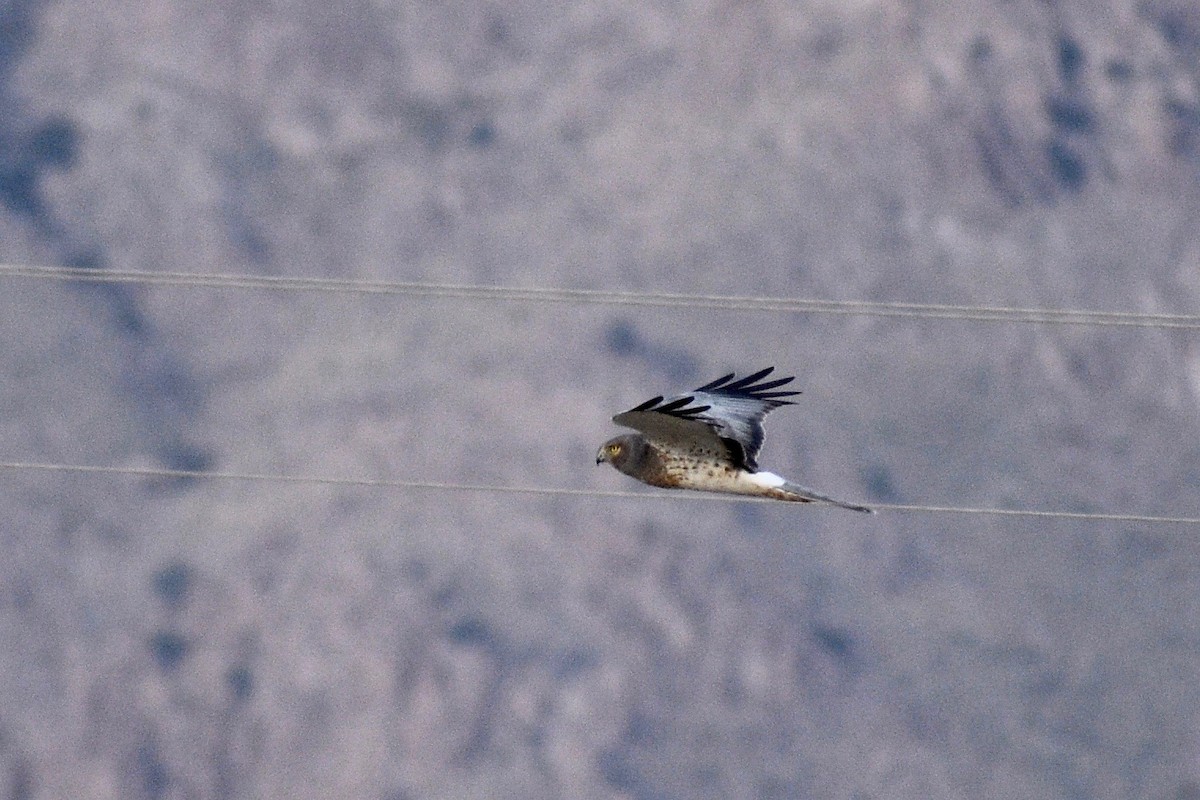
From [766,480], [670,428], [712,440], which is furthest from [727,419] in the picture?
[766,480]

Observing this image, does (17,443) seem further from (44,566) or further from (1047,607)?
(1047,607)

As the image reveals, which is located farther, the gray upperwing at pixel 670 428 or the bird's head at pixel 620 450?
the bird's head at pixel 620 450

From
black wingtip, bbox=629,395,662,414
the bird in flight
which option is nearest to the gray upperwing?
the bird in flight

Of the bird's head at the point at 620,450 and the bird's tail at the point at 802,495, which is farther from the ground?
the bird's head at the point at 620,450

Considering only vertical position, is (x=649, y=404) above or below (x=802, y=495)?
above

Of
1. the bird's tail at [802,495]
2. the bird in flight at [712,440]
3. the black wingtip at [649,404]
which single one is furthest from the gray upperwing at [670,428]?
the bird's tail at [802,495]

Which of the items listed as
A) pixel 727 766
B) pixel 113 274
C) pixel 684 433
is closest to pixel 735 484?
pixel 684 433

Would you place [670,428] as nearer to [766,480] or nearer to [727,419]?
[727,419]

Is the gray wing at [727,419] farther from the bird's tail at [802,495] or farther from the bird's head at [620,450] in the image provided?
the bird's head at [620,450]
